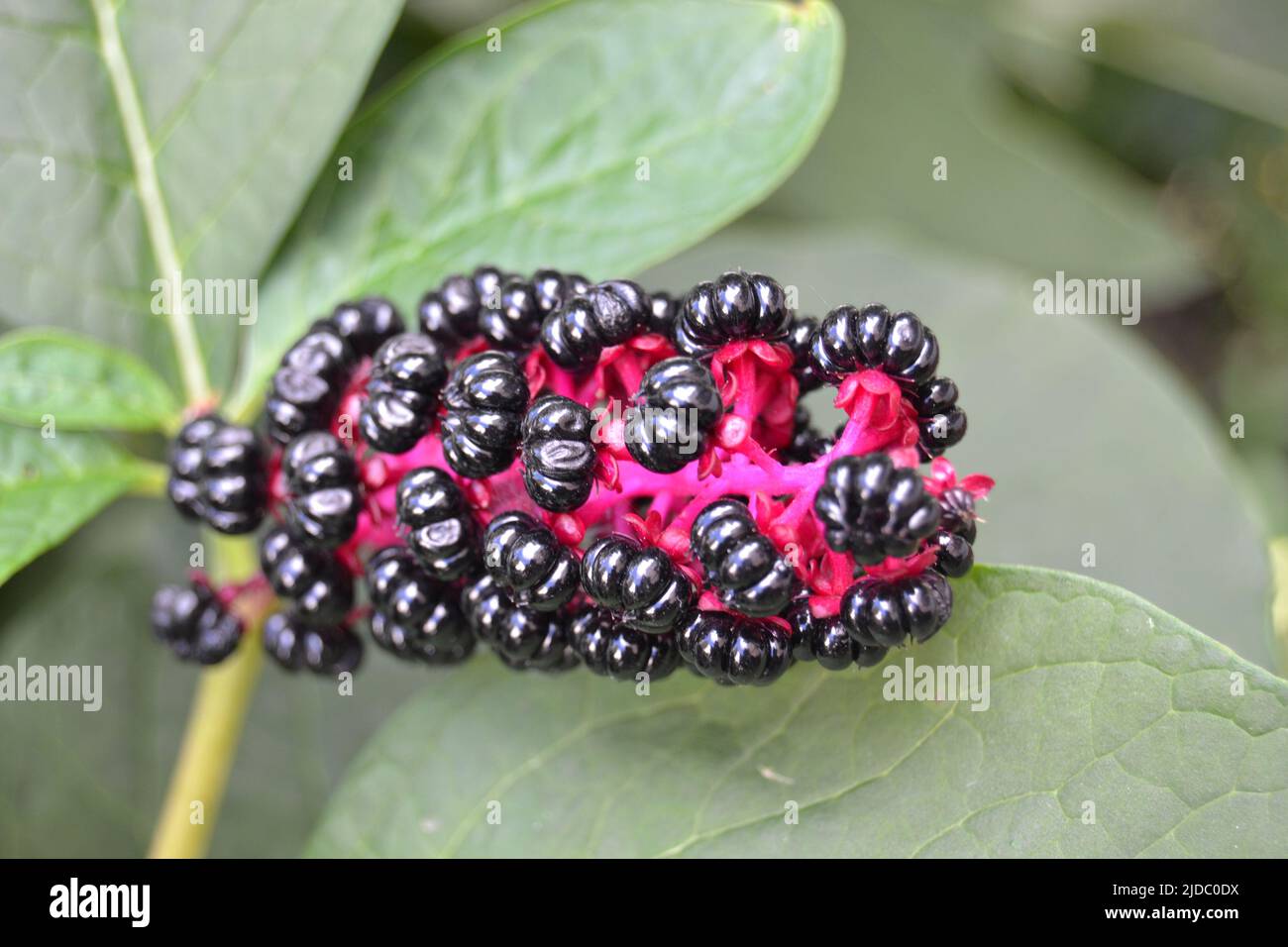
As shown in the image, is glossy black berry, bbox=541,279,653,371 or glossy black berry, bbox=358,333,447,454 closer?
glossy black berry, bbox=541,279,653,371

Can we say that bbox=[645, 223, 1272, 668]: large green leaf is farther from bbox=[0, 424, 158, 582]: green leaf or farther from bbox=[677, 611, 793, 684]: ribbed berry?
bbox=[0, 424, 158, 582]: green leaf

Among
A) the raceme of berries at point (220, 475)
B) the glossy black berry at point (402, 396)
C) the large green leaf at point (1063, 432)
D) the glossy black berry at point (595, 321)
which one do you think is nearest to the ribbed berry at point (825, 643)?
the glossy black berry at point (595, 321)

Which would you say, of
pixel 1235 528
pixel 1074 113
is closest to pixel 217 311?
pixel 1235 528

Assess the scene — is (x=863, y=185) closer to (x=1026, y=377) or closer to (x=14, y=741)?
(x=1026, y=377)

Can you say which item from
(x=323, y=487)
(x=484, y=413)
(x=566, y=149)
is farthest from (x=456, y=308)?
(x=566, y=149)

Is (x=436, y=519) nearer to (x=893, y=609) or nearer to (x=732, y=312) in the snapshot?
Answer: (x=732, y=312)

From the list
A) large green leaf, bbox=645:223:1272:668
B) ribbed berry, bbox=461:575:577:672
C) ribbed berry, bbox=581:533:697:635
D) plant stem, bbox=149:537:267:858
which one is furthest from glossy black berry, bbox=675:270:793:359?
plant stem, bbox=149:537:267:858

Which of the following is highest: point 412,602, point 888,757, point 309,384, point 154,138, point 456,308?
point 154,138
